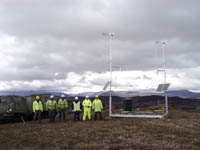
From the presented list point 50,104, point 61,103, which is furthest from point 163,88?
point 50,104

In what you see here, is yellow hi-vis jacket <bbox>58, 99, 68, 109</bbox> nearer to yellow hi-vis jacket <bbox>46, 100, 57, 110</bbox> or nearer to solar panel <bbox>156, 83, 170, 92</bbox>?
yellow hi-vis jacket <bbox>46, 100, 57, 110</bbox>

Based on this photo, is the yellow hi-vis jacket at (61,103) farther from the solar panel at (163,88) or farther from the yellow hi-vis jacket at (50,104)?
the solar panel at (163,88)

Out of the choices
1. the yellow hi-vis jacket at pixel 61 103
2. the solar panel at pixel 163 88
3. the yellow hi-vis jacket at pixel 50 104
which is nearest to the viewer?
the yellow hi-vis jacket at pixel 50 104

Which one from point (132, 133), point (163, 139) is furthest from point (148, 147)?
point (132, 133)

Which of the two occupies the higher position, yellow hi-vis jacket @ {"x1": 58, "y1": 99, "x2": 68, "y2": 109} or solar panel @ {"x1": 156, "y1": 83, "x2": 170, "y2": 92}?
solar panel @ {"x1": 156, "y1": 83, "x2": 170, "y2": 92}

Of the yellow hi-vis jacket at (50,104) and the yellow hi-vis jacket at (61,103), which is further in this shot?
the yellow hi-vis jacket at (61,103)

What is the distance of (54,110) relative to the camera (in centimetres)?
1841

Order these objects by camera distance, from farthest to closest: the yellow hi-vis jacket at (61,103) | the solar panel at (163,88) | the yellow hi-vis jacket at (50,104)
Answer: the solar panel at (163,88) → the yellow hi-vis jacket at (61,103) → the yellow hi-vis jacket at (50,104)

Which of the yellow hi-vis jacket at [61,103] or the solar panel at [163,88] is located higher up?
the solar panel at [163,88]

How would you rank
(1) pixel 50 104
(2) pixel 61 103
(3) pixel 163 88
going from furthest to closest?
1. (3) pixel 163 88
2. (2) pixel 61 103
3. (1) pixel 50 104

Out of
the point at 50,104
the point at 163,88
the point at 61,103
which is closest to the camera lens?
the point at 50,104

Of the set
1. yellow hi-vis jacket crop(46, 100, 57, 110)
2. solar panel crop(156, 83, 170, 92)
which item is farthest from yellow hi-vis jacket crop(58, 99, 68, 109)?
solar panel crop(156, 83, 170, 92)

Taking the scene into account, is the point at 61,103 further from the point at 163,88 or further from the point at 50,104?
the point at 163,88

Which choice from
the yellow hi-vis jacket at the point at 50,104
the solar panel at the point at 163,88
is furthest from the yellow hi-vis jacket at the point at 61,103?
the solar panel at the point at 163,88
